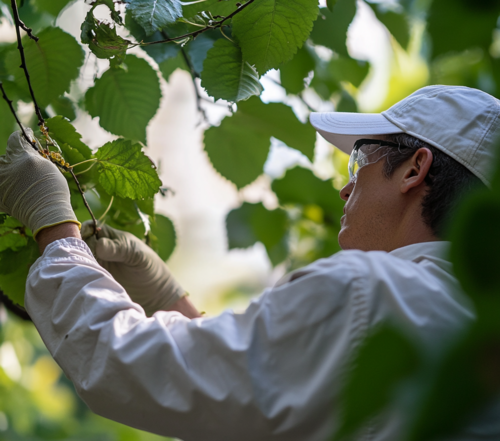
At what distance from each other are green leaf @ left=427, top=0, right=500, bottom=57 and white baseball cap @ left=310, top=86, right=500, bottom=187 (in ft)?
1.12

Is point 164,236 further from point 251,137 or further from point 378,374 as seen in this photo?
point 378,374

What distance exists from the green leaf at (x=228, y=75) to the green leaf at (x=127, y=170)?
0.32ft

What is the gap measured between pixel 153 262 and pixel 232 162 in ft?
0.68

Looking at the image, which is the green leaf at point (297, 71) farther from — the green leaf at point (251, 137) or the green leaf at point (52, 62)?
the green leaf at point (52, 62)

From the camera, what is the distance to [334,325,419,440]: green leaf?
0.10 metres

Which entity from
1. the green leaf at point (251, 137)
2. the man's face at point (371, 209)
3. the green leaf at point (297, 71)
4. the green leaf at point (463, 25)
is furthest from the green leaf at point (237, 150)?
the green leaf at point (463, 25)

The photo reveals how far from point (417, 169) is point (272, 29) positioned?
8.2 inches

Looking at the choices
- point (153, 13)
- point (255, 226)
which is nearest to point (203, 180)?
point (255, 226)


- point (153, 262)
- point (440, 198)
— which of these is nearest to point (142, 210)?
point (153, 262)

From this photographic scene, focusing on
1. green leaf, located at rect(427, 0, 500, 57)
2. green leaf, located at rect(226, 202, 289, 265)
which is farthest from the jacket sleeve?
green leaf, located at rect(226, 202, 289, 265)

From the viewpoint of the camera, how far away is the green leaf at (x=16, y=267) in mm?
485

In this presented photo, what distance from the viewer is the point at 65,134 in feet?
1.59

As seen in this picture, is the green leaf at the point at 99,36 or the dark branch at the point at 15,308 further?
the dark branch at the point at 15,308

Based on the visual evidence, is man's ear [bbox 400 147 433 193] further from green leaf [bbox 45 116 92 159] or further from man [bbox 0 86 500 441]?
green leaf [bbox 45 116 92 159]
